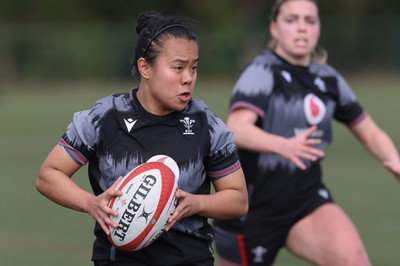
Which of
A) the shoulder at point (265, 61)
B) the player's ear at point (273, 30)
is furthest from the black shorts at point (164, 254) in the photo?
the player's ear at point (273, 30)

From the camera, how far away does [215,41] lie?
35312mm

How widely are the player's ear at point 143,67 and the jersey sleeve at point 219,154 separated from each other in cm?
35

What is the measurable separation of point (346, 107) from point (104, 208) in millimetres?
2674

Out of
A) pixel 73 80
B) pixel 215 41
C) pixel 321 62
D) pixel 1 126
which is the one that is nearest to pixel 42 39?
pixel 73 80

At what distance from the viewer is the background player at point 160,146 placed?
4383 mm

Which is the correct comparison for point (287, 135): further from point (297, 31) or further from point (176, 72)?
point (176, 72)

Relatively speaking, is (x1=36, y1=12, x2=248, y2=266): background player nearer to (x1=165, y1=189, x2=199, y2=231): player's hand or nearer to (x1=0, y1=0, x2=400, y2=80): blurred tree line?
(x1=165, y1=189, x2=199, y2=231): player's hand

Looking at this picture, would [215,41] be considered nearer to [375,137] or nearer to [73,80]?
[73,80]

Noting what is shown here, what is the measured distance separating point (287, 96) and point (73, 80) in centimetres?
2923

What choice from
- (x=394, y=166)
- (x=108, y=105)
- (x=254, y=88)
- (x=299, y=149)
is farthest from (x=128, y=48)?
(x=108, y=105)

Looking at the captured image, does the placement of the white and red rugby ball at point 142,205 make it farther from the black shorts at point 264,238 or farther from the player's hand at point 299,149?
the black shorts at point 264,238

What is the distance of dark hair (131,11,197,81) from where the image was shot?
4.40m

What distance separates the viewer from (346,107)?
639 cm

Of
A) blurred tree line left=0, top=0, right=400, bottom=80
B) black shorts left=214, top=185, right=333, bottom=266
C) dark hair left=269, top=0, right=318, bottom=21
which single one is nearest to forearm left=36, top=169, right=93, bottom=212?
black shorts left=214, top=185, right=333, bottom=266
